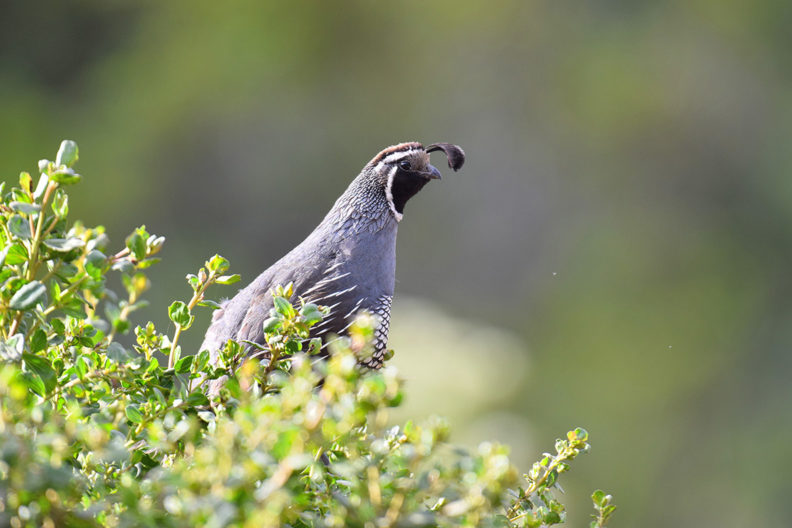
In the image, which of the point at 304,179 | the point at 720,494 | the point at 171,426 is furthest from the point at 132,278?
the point at 720,494

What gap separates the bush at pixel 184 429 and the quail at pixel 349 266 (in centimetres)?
93

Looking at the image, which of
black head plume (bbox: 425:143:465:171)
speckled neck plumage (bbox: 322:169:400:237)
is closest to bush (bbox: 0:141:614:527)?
speckled neck plumage (bbox: 322:169:400:237)

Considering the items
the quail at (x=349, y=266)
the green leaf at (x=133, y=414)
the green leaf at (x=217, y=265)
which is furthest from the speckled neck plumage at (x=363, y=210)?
the green leaf at (x=133, y=414)

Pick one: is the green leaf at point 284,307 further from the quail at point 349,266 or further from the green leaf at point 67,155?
the quail at point 349,266

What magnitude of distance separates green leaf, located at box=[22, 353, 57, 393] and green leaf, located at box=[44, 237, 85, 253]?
0.36 ft

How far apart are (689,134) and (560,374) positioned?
9.13 ft

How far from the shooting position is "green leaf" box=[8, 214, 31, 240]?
95cm

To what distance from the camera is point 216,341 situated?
220cm

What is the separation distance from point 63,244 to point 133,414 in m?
0.19

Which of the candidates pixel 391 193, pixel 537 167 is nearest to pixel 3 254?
pixel 391 193

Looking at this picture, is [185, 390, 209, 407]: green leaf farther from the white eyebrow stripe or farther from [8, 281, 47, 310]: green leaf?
the white eyebrow stripe

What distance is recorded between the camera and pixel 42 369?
983mm

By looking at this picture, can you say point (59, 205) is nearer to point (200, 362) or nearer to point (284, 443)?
point (200, 362)

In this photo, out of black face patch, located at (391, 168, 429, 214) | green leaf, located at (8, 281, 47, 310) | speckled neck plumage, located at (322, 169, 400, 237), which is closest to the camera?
green leaf, located at (8, 281, 47, 310)
